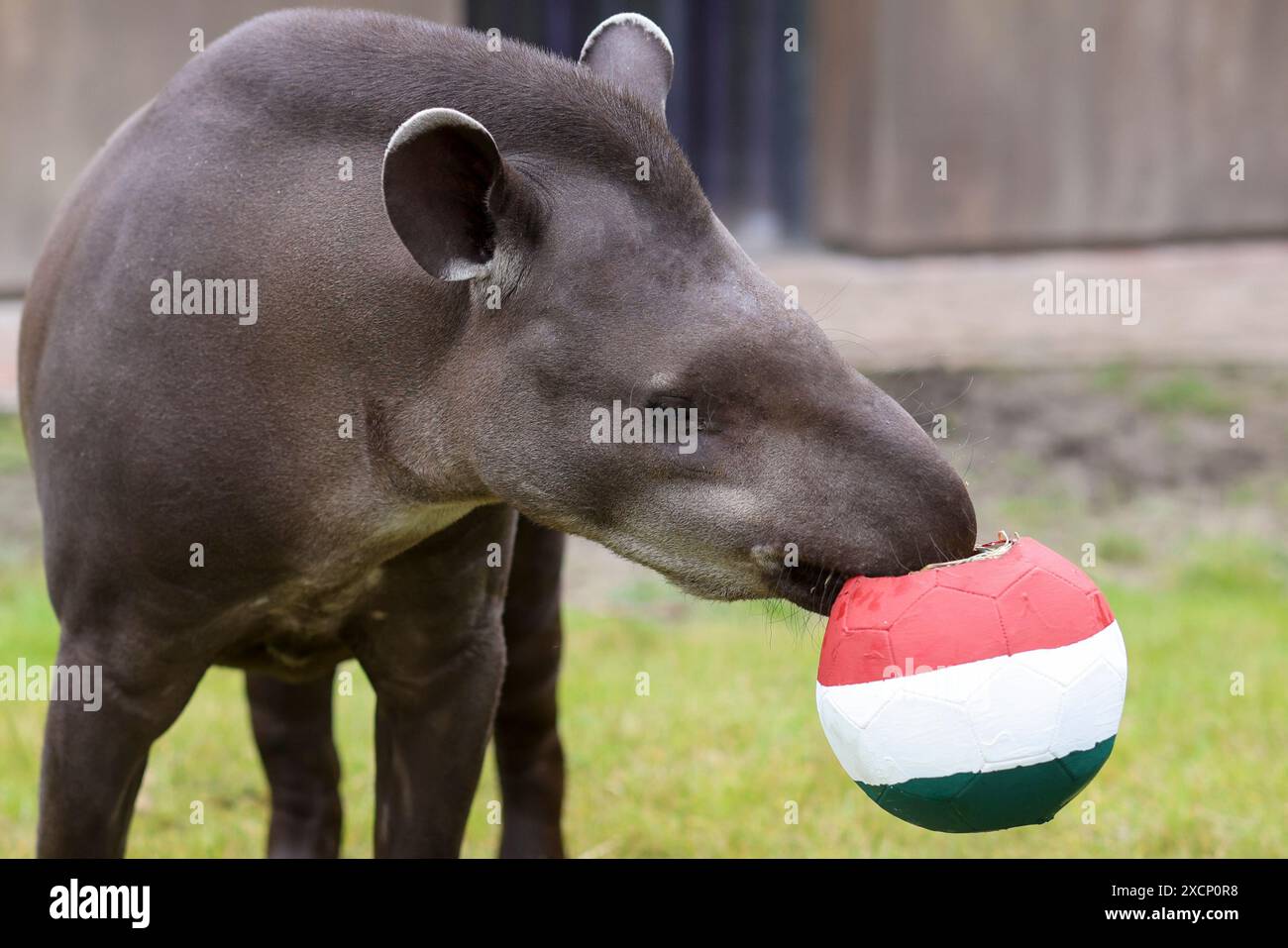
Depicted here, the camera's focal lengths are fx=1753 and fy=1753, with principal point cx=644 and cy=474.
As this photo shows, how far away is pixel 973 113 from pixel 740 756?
646cm

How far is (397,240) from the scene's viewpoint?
3141 mm

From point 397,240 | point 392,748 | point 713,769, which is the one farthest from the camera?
point 713,769

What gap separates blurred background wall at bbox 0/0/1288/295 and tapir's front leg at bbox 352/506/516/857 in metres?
7.62

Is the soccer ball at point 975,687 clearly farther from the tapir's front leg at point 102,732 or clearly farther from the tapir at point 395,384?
the tapir's front leg at point 102,732

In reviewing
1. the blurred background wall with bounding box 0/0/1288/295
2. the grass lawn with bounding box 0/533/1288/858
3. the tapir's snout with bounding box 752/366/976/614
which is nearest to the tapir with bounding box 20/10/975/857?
the tapir's snout with bounding box 752/366/976/614

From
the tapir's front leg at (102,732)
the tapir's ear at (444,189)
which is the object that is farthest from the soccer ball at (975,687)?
the tapir's front leg at (102,732)

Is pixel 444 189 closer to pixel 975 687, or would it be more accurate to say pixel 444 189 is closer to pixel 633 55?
pixel 633 55

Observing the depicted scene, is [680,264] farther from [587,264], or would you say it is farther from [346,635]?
[346,635]

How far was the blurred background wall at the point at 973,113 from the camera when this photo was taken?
10.8 m

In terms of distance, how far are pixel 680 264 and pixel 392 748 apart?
1399 millimetres

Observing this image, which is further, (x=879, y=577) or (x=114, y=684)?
(x=114, y=684)

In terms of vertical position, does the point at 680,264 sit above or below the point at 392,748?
above

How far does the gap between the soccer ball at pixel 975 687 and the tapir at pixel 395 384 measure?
0.26 feet
